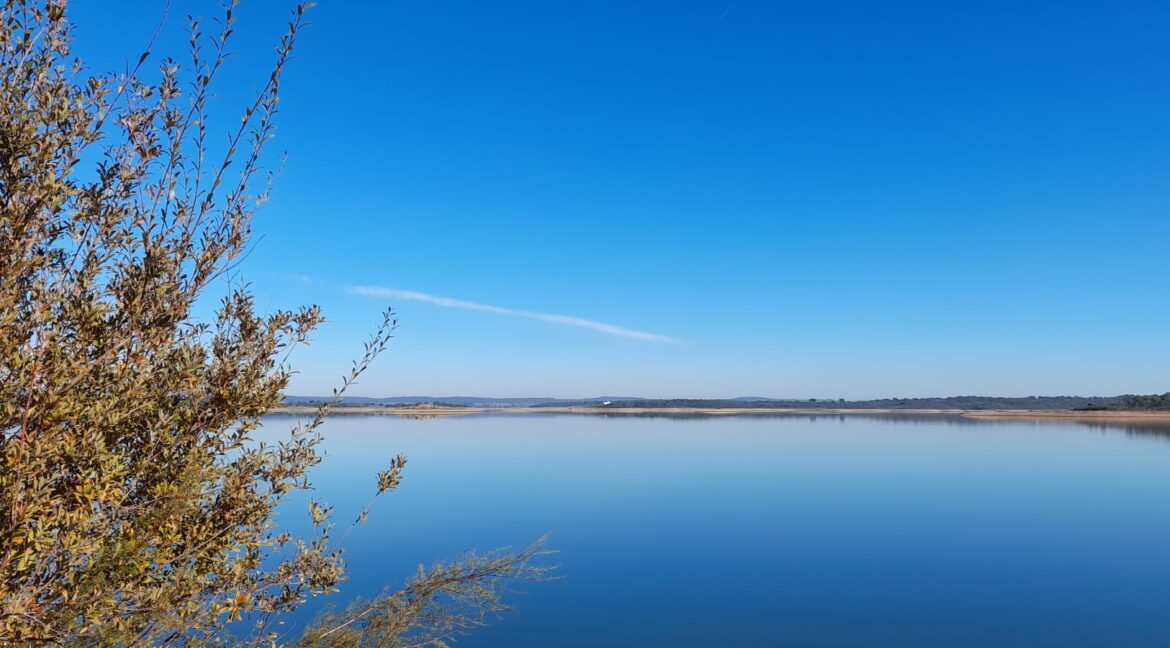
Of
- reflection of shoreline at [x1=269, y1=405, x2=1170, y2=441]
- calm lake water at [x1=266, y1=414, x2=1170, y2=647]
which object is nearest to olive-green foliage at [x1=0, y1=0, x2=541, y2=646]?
calm lake water at [x1=266, y1=414, x2=1170, y2=647]

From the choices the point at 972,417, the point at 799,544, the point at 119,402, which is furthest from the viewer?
the point at 972,417

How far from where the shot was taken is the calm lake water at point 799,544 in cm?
1188

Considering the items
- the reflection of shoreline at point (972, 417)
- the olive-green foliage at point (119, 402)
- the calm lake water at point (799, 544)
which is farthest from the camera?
the reflection of shoreline at point (972, 417)

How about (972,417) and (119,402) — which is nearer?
(119,402)

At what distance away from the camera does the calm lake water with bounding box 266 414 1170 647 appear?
1188 centimetres

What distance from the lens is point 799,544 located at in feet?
57.8

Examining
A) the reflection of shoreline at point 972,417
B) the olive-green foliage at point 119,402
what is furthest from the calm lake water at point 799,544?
the reflection of shoreline at point 972,417

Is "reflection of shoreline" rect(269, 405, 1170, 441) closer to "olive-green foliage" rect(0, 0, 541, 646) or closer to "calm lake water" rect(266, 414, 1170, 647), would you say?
"calm lake water" rect(266, 414, 1170, 647)

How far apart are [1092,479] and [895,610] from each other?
22.3 meters

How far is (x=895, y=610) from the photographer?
1258 cm

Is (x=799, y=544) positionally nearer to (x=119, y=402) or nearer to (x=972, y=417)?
(x=119, y=402)

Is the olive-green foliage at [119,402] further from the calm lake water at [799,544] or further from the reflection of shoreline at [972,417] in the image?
the reflection of shoreline at [972,417]

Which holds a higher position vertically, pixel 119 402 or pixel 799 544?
pixel 119 402

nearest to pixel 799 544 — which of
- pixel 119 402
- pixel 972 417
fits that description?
pixel 119 402
